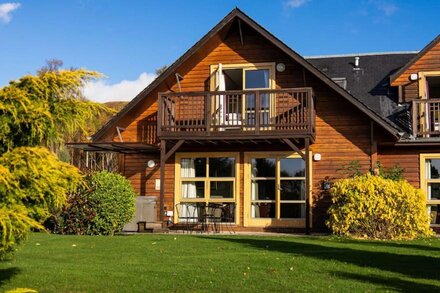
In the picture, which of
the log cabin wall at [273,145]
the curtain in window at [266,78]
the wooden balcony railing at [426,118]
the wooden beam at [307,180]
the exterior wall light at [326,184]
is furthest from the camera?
the curtain in window at [266,78]

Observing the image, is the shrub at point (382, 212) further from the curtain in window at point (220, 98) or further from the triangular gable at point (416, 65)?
the curtain in window at point (220, 98)

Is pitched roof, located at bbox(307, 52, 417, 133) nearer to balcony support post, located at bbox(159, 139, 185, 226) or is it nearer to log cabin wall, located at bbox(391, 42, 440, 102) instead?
log cabin wall, located at bbox(391, 42, 440, 102)

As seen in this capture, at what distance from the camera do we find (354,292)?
704 cm

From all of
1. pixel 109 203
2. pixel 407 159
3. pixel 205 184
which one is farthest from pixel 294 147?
pixel 109 203

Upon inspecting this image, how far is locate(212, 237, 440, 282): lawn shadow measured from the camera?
8430 mm

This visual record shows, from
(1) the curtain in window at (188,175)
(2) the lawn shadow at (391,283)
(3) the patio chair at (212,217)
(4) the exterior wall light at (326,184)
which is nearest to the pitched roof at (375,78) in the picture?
(4) the exterior wall light at (326,184)

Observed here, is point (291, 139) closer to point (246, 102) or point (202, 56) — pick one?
point (246, 102)

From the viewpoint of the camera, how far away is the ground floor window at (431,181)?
1633 cm

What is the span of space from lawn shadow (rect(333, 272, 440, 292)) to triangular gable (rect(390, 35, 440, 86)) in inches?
409

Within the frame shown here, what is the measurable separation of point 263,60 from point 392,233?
664cm

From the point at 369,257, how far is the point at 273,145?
25.3ft

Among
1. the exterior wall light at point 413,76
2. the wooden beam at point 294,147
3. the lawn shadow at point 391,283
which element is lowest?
the lawn shadow at point 391,283

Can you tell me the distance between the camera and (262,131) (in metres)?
15.7

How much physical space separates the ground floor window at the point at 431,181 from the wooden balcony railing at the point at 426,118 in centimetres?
72
